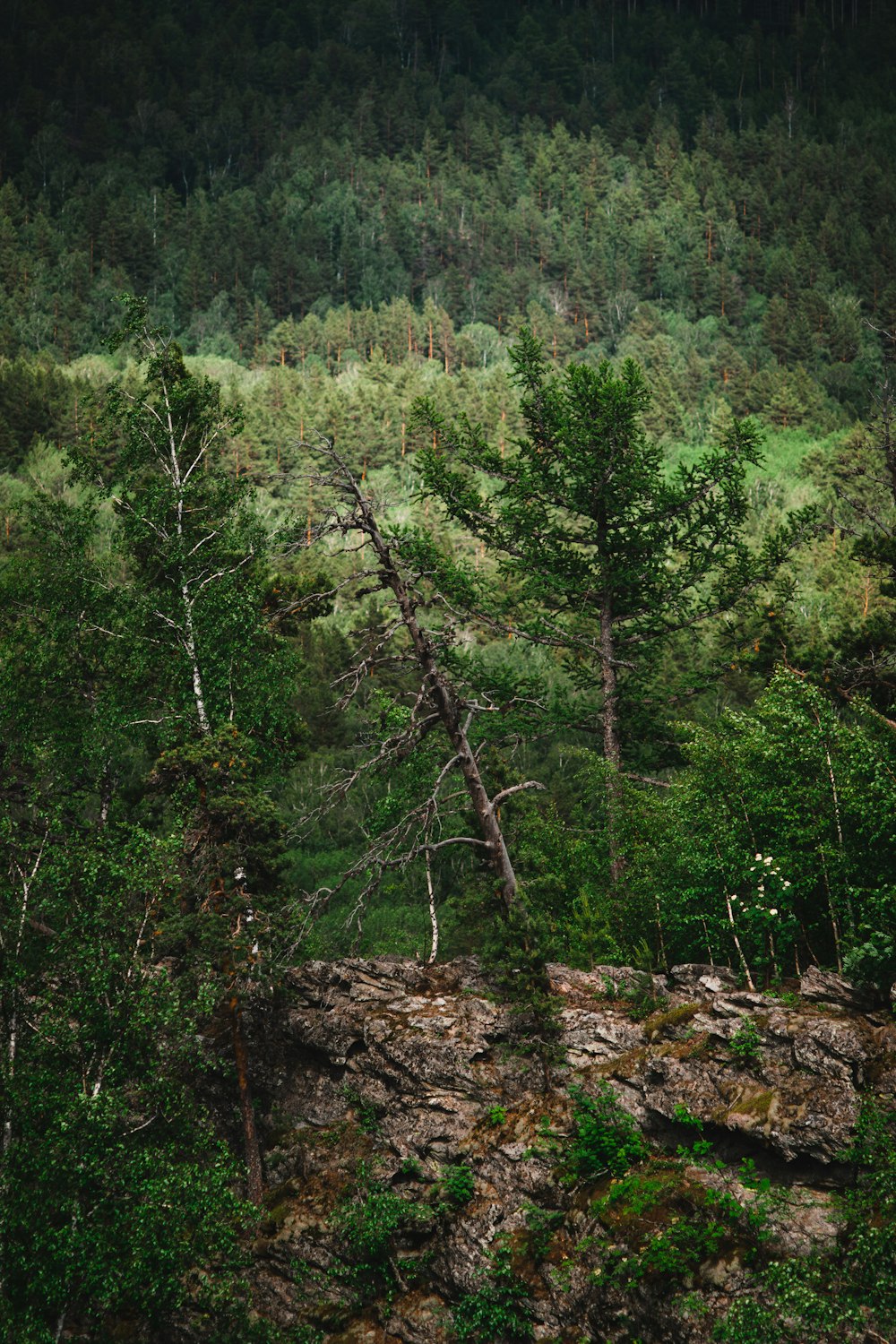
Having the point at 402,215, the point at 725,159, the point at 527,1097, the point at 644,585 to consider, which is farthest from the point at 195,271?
the point at 527,1097

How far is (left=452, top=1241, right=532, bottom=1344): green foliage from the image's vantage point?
35.6 ft

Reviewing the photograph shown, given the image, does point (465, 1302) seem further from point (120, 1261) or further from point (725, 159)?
point (725, 159)

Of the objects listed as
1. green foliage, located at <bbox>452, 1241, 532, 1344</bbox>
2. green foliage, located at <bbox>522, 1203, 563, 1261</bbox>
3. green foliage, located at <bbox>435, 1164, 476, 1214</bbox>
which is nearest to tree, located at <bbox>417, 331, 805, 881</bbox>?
green foliage, located at <bbox>435, 1164, 476, 1214</bbox>

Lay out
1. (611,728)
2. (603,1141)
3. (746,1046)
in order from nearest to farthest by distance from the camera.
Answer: (746,1046) → (603,1141) → (611,728)

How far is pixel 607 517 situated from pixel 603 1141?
40.9 ft

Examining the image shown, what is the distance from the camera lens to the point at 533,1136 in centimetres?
1225

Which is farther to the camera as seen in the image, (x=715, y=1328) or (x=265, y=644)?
(x=265, y=644)

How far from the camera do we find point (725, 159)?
15725 centimetres

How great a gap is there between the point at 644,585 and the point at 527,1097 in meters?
11.0

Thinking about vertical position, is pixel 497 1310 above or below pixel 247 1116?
above

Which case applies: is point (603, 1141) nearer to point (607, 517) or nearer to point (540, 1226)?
point (540, 1226)

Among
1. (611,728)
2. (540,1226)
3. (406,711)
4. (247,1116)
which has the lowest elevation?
(247,1116)

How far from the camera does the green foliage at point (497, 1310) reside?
1084cm

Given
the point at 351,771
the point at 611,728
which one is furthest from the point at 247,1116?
the point at 611,728
